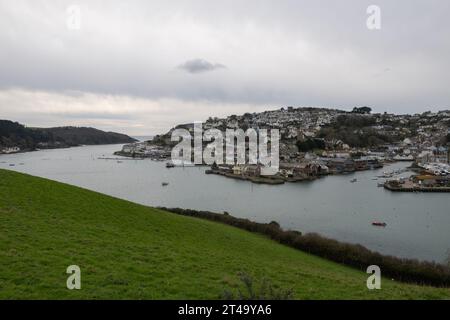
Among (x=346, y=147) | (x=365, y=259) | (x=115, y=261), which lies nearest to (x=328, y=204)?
(x=365, y=259)

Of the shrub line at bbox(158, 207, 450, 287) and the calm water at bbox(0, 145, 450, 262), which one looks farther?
the calm water at bbox(0, 145, 450, 262)

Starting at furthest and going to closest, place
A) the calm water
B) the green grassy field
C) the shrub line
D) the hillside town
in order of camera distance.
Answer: the hillside town, the calm water, the shrub line, the green grassy field

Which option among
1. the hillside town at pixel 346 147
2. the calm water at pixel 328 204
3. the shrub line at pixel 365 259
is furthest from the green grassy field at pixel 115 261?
the hillside town at pixel 346 147

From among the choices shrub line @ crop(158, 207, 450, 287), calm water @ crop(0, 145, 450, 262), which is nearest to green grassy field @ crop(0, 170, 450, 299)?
shrub line @ crop(158, 207, 450, 287)

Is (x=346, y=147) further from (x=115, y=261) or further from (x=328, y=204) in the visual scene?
(x=115, y=261)

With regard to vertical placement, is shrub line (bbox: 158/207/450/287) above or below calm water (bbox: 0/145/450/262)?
above

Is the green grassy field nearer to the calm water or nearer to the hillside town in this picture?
the calm water
